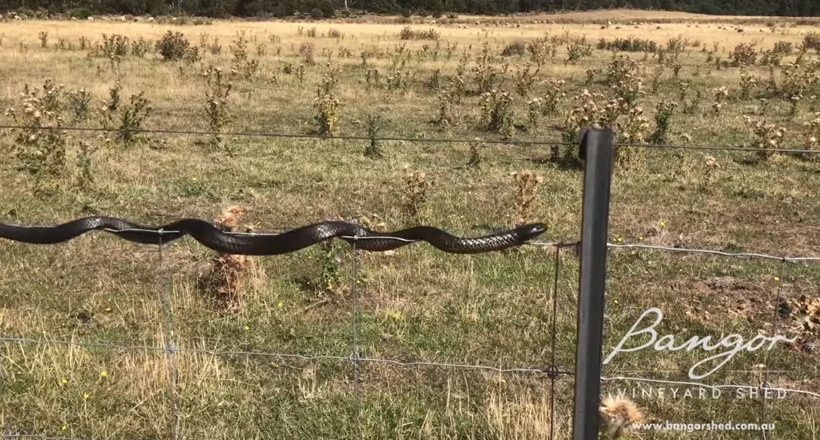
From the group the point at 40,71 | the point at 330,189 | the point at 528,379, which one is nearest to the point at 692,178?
the point at 330,189

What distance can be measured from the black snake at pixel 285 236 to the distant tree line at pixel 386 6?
136 ft

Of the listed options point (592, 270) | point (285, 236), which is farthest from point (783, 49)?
point (592, 270)

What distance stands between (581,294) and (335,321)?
2.70 meters

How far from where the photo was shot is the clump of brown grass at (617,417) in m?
3.03

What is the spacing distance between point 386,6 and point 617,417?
223 feet

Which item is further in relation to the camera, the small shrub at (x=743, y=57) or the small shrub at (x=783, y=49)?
the small shrub at (x=783, y=49)

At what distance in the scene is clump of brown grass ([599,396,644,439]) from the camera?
303cm

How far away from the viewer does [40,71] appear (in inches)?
591

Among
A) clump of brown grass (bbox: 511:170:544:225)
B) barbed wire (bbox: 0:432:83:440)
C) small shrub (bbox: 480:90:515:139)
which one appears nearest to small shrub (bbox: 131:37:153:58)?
small shrub (bbox: 480:90:515:139)

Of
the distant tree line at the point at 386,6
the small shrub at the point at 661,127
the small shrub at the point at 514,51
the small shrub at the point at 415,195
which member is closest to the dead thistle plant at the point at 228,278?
the small shrub at the point at 415,195

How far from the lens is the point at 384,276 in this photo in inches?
205

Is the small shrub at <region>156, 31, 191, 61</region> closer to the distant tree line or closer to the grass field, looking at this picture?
the grass field

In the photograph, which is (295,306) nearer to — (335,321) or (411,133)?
(335,321)

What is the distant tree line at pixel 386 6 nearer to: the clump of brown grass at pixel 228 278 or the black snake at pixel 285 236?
the clump of brown grass at pixel 228 278
